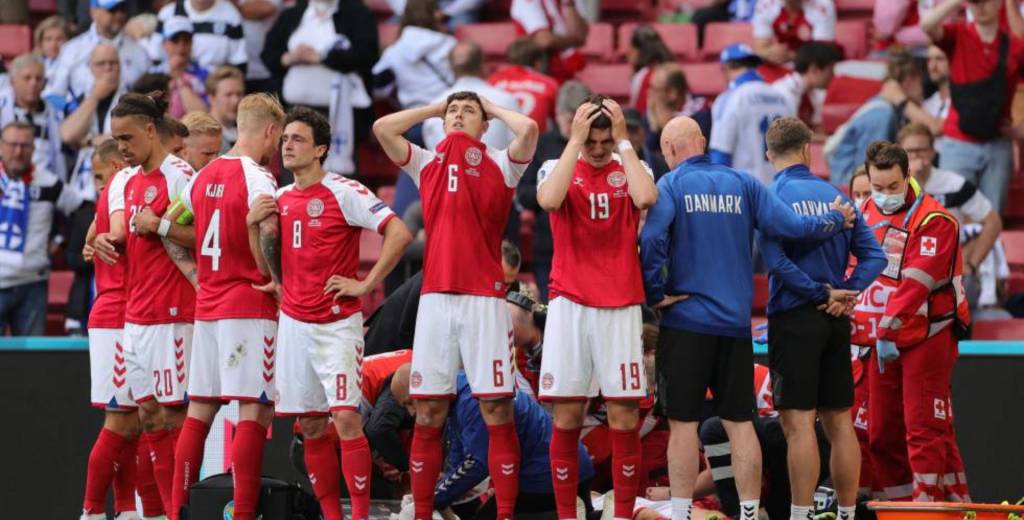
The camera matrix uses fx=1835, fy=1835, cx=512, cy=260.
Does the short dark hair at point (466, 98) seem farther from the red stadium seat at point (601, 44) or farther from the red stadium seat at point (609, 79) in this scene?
the red stadium seat at point (601, 44)

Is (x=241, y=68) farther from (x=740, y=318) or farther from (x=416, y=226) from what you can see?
(x=740, y=318)

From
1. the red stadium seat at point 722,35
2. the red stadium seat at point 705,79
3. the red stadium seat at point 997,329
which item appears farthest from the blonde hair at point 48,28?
the red stadium seat at point 997,329

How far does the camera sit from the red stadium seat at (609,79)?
16.1m

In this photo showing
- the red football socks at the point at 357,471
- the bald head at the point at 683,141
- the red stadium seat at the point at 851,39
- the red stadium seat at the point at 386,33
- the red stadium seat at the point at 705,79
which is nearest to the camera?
the red football socks at the point at 357,471

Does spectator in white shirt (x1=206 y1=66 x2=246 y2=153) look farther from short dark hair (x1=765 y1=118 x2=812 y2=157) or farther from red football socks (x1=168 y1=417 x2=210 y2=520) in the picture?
short dark hair (x1=765 y1=118 x2=812 y2=157)

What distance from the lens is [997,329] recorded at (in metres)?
12.7

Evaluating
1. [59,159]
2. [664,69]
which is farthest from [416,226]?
[59,159]

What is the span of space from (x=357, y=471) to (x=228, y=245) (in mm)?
1367

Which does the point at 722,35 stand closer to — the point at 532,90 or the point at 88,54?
the point at 532,90

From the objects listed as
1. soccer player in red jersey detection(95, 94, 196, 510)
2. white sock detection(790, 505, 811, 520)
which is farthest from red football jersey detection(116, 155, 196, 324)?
white sock detection(790, 505, 811, 520)

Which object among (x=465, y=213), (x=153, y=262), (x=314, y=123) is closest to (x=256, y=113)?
(x=314, y=123)

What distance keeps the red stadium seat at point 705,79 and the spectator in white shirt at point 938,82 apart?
2004 millimetres

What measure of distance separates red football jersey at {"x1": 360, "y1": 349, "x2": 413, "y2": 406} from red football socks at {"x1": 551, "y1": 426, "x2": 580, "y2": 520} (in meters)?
1.61

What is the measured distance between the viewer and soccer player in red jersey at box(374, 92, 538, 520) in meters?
9.05
